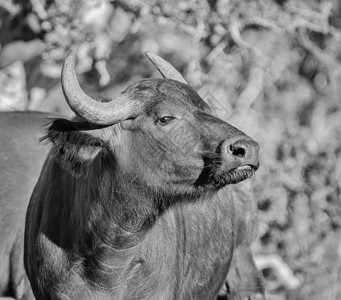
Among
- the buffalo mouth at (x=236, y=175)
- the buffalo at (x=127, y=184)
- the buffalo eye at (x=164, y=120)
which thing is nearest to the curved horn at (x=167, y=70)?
the buffalo at (x=127, y=184)

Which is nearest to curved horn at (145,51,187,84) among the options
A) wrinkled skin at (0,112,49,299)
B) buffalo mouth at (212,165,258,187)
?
wrinkled skin at (0,112,49,299)

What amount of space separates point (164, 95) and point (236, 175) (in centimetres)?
58

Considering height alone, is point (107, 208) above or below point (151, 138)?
below

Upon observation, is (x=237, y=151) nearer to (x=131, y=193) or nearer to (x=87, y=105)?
(x=131, y=193)

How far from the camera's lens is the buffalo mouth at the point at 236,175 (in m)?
4.93

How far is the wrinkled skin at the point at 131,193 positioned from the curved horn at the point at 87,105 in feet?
0.35

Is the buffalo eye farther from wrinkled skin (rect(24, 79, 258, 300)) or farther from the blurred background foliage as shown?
the blurred background foliage

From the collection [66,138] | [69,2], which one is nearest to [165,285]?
[66,138]

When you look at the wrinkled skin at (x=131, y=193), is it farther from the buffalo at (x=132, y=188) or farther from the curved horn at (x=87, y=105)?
the curved horn at (x=87, y=105)

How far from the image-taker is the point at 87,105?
4.92 metres

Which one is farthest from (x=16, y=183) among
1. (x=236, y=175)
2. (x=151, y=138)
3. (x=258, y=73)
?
(x=258, y=73)

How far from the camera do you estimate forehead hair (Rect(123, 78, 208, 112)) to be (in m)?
5.09

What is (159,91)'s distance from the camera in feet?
16.9

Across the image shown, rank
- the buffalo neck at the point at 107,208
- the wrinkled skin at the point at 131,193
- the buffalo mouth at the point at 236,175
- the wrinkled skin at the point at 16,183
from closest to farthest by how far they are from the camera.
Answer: the buffalo mouth at the point at 236,175
the wrinkled skin at the point at 131,193
the buffalo neck at the point at 107,208
the wrinkled skin at the point at 16,183
